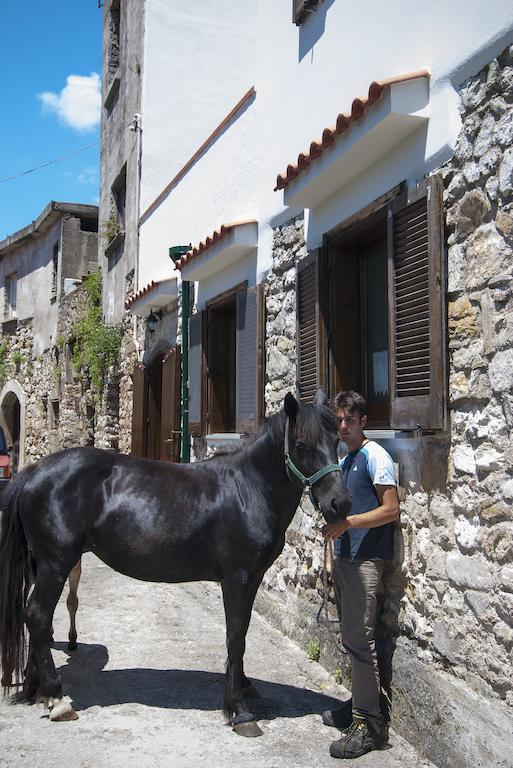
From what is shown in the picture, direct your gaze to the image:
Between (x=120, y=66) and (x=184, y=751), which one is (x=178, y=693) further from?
(x=120, y=66)

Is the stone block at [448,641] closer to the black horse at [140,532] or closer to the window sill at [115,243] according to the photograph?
the black horse at [140,532]

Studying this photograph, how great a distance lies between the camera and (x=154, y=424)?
34.1 ft

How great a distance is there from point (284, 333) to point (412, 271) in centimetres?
221

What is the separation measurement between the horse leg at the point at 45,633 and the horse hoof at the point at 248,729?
0.91m

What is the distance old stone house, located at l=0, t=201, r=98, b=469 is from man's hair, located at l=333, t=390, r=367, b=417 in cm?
1105

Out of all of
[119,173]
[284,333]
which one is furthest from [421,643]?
[119,173]

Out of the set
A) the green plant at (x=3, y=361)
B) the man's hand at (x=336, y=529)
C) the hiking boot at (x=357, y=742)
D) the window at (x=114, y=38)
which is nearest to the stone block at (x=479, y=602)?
the man's hand at (x=336, y=529)

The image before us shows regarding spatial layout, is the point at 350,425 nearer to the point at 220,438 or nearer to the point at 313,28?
the point at 313,28

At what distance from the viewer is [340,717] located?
3824 millimetres

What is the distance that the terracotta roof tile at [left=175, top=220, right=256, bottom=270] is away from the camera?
6.53 metres

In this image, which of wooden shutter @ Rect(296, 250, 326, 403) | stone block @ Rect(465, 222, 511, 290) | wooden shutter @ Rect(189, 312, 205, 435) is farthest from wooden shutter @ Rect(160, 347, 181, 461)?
stone block @ Rect(465, 222, 511, 290)

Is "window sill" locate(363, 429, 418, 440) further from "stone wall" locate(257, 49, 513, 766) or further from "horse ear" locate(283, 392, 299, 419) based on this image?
"horse ear" locate(283, 392, 299, 419)

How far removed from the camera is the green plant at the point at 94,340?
12562mm

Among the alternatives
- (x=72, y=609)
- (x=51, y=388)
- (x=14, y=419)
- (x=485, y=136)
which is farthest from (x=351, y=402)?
(x=14, y=419)
